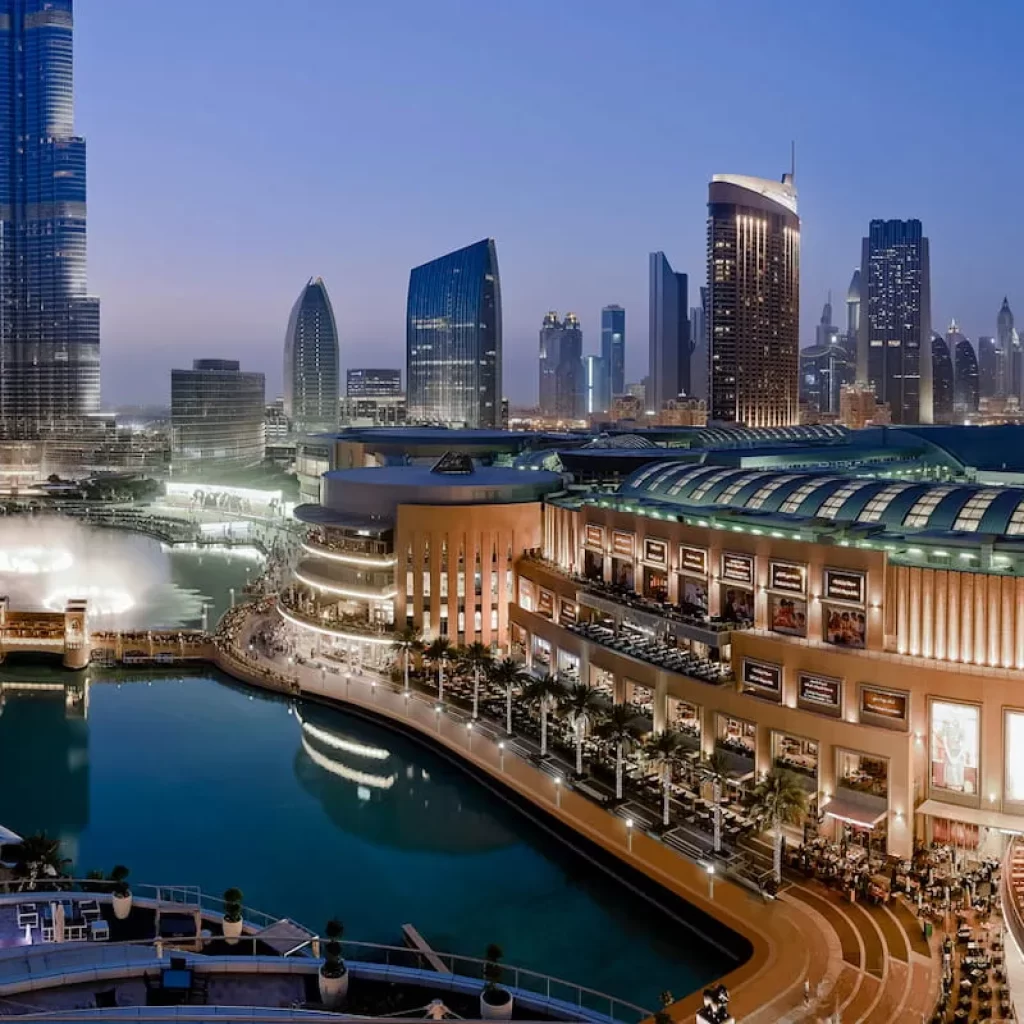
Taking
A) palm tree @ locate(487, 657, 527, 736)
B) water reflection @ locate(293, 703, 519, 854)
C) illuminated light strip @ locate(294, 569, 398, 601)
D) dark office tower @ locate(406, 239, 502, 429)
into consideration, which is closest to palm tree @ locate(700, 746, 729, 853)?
water reflection @ locate(293, 703, 519, 854)

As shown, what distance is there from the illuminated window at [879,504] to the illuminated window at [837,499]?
89cm

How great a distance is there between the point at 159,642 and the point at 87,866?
70.9 ft

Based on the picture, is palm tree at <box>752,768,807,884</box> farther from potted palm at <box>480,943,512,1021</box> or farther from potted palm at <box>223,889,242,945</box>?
potted palm at <box>223,889,242,945</box>

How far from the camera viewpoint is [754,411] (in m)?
154

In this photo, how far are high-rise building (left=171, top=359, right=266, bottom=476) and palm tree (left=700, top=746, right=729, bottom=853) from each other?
12031cm

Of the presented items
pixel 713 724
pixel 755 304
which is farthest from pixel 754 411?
pixel 713 724

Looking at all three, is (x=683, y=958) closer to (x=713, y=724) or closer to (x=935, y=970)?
(x=935, y=970)

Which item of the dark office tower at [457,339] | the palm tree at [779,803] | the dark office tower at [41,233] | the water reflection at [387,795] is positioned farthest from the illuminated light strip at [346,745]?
the dark office tower at [457,339]

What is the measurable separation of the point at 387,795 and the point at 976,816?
17.3 metres

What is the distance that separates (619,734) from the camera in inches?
1096

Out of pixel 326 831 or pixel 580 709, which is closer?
pixel 326 831

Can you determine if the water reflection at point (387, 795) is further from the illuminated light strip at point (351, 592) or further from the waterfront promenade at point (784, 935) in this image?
the illuminated light strip at point (351, 592)

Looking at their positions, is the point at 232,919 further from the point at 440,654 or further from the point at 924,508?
the point at 924,508

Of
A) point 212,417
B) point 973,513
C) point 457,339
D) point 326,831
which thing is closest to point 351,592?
point 326,831
